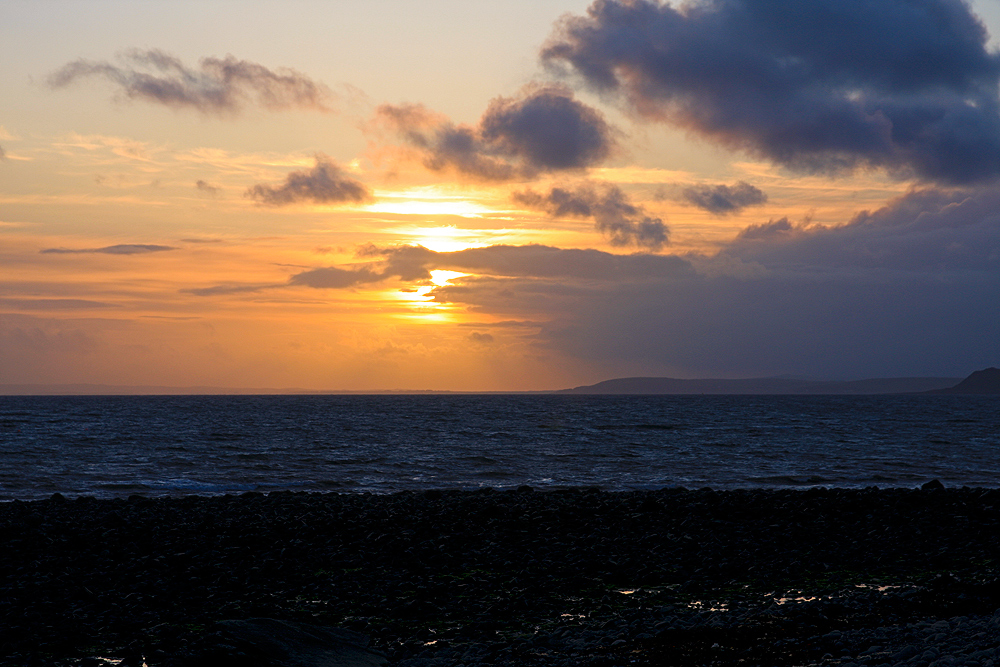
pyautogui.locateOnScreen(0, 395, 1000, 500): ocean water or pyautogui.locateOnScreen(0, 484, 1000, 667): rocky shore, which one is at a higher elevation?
pyautogui.locateOnScreen(0, 484, 1000, 667): rocky shore

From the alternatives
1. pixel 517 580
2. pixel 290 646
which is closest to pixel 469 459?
pixel 517 580

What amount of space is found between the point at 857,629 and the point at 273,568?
11178 mm

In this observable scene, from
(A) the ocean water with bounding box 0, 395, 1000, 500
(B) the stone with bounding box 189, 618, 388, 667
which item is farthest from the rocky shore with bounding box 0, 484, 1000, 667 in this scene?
(A) the ocean water with bounding box 0, 395, 1000, 500

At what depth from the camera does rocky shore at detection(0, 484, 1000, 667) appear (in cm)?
1137

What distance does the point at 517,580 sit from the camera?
15938 mm

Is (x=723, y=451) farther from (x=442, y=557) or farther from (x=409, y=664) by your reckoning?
(x=409, y=664)

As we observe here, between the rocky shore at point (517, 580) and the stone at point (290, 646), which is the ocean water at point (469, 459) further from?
the stone at point (290, 646)

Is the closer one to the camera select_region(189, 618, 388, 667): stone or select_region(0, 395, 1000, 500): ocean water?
select_region(189, 618, 388, 667): stone

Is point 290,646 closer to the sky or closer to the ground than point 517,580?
closer to the sky

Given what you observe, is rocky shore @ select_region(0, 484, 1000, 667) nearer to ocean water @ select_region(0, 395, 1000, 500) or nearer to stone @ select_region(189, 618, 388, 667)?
stone @ select_region(189, 618, 388, 667)

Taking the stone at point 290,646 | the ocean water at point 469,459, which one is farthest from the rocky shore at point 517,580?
the ocean water at point 469,459

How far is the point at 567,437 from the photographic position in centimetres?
7000

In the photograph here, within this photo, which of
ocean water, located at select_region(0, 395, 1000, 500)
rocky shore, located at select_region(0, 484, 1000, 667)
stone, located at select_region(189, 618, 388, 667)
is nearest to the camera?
stone, located at select_region(189, 618, 388, 667)

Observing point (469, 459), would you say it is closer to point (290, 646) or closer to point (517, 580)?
point (517, 580)
